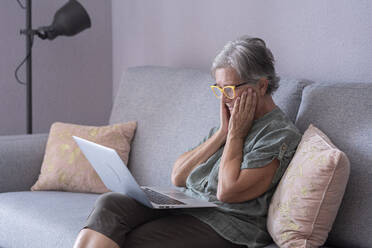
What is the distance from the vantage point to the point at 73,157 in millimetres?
2590

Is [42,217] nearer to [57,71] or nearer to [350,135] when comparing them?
[350,135]

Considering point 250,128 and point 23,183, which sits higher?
point 250,128

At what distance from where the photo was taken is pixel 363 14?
2125mm

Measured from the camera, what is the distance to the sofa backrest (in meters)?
2.44

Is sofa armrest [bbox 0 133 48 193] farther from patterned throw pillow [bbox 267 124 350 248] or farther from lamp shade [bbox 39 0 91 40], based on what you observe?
patterned throw pillow [bbox 267 124 350 248]

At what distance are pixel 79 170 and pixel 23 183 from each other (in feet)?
0.97

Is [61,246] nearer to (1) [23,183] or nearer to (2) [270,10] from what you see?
(1) [23,183]

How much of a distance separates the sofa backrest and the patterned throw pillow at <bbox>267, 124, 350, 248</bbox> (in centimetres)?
70

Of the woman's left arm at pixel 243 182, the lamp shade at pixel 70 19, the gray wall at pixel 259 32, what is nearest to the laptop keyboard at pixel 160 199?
the woman's left arm at pixel 243 182

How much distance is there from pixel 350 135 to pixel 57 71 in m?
2.22

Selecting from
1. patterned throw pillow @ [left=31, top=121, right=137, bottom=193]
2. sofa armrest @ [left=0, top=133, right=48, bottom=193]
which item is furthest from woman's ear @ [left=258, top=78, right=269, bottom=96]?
sofa armrest @ [left=0, top=133, right=48, bottom=193]

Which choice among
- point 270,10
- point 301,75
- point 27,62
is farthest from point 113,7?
point 301,75

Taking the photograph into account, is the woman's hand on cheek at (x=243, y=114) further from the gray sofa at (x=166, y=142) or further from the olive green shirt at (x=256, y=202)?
the gray sofa at (x=166, y=142)

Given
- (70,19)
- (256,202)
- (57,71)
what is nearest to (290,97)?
(256,202)
